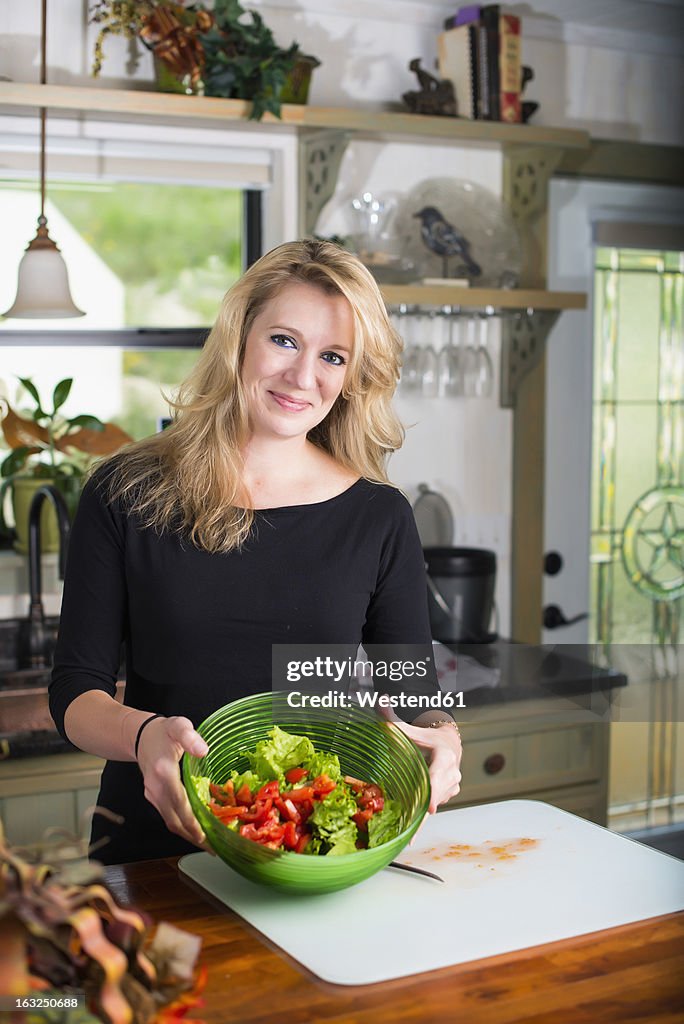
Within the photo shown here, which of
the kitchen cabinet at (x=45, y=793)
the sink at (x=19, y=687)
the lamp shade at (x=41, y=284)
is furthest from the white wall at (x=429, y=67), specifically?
the kitchen cabinet at (x=45, y=793)

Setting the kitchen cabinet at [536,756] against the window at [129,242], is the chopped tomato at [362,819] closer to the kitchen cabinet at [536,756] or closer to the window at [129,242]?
the kitchen cabinet at [536,756]

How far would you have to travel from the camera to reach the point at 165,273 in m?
3.55

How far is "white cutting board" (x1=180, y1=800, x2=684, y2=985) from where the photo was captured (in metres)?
1.17

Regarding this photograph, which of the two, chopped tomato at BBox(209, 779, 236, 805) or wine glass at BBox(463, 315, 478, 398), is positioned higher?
wine glass at BBox(463, 315, 478, 398)

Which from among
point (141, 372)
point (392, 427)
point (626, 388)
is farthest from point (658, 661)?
point (392, 427)

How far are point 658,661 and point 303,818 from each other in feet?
9.16

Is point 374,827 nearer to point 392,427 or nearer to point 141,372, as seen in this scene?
point 392,427

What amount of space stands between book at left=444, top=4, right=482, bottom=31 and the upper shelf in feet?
0.86

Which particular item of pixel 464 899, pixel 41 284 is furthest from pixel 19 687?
pixel 464 899

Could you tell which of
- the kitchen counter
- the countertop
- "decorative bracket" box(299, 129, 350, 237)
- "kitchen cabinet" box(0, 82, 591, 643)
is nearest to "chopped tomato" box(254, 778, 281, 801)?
the countertop

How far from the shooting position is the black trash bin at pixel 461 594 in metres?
3.00

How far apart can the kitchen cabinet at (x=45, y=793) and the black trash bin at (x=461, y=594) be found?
100cm

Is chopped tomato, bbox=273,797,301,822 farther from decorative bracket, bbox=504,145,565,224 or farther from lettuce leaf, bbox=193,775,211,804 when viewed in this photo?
decorative bracket, bbox=504,145,565,224

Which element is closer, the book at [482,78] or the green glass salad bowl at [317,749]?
the green glass salad bowl at [317,749]
